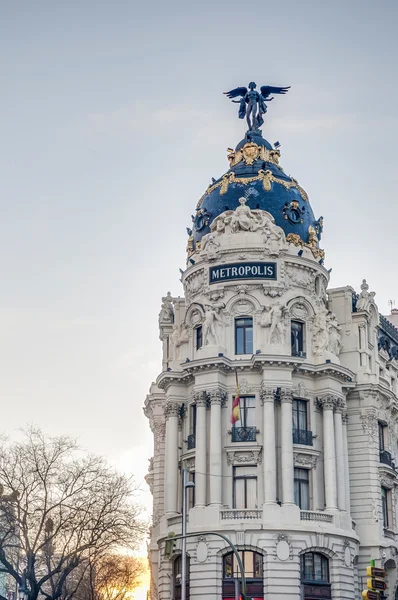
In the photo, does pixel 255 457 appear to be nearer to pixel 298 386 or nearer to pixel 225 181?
pixel 298 386

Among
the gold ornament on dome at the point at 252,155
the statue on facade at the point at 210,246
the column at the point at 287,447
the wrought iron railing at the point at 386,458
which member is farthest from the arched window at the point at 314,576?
the gold ornament on dome at the point at 252,155

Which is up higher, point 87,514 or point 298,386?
point 298,386

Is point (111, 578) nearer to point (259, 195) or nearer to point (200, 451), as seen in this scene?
point (200, 451)

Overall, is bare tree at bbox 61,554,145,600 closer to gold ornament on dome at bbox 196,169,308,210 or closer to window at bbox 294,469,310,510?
window at bbox 294,469,310,510

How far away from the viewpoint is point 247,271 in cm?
A: 5934

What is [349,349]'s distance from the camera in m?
62.8

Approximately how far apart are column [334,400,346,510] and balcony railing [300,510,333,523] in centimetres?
155

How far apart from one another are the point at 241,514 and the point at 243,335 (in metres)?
11.4

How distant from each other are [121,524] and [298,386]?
13994mm

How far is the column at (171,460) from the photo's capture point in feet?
191

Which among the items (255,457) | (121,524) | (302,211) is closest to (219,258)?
(302,211)

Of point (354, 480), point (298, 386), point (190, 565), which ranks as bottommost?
point (190, 565)

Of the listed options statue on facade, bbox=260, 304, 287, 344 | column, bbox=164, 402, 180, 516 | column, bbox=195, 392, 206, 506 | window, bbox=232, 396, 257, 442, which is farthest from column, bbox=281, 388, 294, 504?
column, bbox=164, 402, 180, 516

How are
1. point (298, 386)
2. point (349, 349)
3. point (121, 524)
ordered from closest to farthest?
point (121, 524)
point (298, 386)
point (349, 349)
